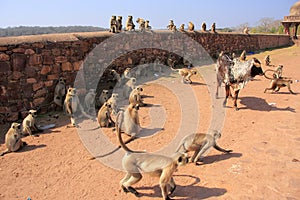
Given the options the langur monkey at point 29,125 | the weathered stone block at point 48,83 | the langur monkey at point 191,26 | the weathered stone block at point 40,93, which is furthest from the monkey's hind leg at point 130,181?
the langur monkey at point 191,26

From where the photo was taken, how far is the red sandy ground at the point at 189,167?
447 cm

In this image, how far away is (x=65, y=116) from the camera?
836cm

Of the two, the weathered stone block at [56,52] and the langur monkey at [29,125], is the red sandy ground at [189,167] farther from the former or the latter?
the weathered stone block at [56,52]

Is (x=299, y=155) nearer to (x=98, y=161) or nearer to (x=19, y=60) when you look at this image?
(x=98, y=161)

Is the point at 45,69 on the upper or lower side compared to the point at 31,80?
upper

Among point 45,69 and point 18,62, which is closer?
point 18,62

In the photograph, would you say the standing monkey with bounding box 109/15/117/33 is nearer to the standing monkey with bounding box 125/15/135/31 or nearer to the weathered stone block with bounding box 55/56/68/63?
the standing monkey with bounding box 125/15/135/31

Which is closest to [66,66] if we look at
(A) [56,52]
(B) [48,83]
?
(A) [56,52]

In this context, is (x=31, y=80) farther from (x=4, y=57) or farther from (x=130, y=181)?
(x=130, y=181)

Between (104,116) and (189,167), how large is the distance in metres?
3.12

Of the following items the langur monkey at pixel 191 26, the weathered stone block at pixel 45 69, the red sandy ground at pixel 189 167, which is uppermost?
the langur monkey at pixel 191 26

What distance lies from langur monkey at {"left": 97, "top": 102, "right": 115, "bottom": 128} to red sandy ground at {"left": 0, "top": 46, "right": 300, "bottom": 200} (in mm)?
477

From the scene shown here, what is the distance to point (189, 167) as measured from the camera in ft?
17.1

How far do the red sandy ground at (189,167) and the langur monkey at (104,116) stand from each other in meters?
0.48
